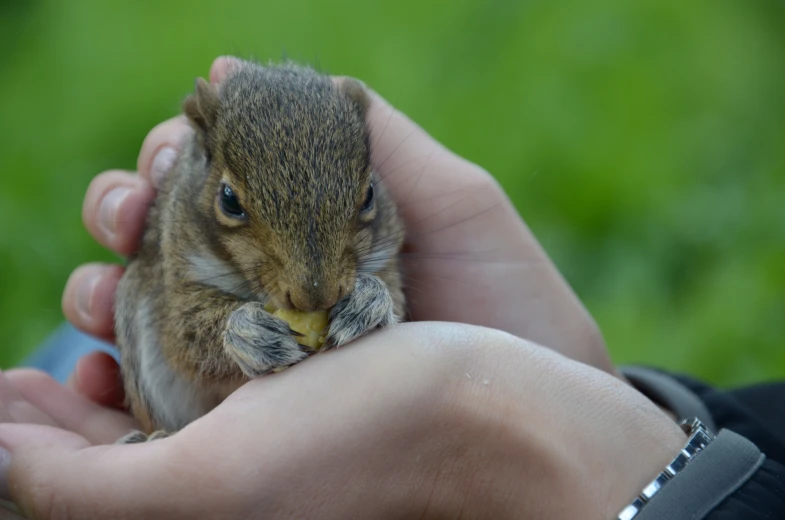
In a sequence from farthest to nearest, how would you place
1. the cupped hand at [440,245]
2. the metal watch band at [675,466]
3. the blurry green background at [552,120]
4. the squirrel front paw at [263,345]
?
1. the blurry green background at [552,120]
2. the cupped hand at [440,245]
3. the squirrel front paw at [263,345]
4. the metal watch band at [675,466]

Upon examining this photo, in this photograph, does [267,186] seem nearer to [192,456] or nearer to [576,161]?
[192,456]

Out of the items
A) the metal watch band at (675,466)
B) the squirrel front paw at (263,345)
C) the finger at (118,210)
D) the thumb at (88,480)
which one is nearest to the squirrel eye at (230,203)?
the squirrel front paw at (263,345)

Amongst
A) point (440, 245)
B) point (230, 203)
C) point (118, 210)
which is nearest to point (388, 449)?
point (230, 203)

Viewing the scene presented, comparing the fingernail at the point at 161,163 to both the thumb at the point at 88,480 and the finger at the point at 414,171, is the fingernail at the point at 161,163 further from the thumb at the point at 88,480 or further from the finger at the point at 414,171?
the thumb at the point at 88,480

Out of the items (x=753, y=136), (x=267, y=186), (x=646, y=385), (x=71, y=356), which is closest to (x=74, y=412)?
(x=71, y=356)

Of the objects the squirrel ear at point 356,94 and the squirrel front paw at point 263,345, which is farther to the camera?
the squirrel ear at point 356,94

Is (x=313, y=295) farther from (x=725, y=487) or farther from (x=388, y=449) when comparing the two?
(x=725, y=487)

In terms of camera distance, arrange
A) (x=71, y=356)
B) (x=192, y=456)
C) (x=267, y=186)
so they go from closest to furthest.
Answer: (x=192, y=456), (x=267, y=186), (x=71, y=356)
